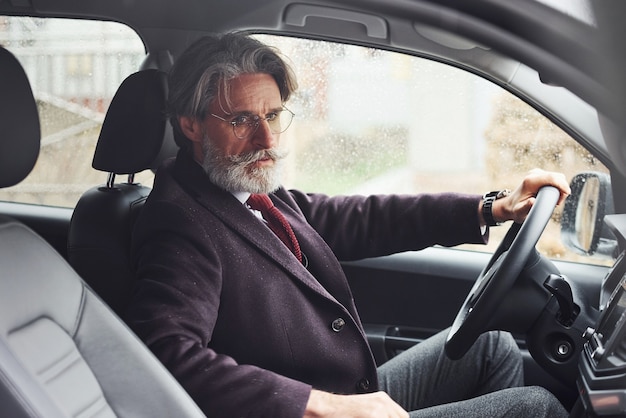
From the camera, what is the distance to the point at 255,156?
1578 millimetres

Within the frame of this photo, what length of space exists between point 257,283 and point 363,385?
285 mm

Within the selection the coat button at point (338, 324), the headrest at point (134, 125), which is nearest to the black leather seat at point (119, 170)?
the headrest at point (134, 125)

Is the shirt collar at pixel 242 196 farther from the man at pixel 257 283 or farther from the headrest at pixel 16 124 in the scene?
the headrest at pixel 16 124

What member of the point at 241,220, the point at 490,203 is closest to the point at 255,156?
the point at 241,220

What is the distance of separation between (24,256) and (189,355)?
0.94 feet

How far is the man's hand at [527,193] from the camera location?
5.14 feet

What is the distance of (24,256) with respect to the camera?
114 cm

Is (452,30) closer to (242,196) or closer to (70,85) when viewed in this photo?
(242,196)

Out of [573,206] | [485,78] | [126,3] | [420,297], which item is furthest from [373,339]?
[126,3]

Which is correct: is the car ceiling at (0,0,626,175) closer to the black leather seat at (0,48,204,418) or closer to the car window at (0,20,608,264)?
the car window at (0,20,608,264)

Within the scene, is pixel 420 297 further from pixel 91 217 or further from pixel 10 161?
pixel 10 161

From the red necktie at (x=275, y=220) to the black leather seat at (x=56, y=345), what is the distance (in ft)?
1.57

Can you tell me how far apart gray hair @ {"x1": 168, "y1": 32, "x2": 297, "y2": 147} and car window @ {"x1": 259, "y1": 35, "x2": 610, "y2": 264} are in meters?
0.10

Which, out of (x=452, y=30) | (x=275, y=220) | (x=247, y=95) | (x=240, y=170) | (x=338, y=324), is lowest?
(x=338, y=324)
